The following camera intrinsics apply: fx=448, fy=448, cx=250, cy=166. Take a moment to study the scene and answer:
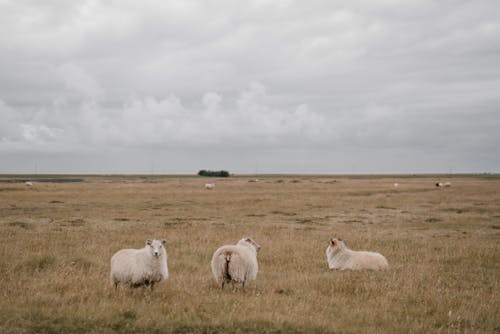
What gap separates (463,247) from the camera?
17656 mm

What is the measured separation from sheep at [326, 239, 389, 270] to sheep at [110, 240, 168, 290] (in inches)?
250

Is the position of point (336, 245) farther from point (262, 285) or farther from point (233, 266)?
point (233, 266)

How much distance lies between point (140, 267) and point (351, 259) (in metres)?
7.21

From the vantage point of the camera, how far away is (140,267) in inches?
400

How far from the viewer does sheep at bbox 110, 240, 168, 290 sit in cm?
1012

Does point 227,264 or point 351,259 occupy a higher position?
point 227,264

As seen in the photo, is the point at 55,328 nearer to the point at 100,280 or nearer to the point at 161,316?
the point at 161,316

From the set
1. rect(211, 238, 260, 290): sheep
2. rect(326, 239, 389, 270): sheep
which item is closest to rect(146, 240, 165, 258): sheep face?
rect(211, 238, 260, 290): sheep

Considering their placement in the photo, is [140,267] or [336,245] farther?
[336,245]

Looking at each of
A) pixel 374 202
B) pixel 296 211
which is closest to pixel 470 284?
pixel 296 211

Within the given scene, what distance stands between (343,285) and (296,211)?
80.1ft

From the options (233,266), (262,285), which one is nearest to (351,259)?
(262,285)

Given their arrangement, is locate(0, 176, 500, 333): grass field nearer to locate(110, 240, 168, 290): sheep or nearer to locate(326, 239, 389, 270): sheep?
locate(110, 240, 168, 290): sheep

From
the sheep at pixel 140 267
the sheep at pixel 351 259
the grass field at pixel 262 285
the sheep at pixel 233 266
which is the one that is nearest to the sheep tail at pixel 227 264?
the sheep at pixel 233 266
